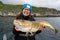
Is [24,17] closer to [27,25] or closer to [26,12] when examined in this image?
[26,12]

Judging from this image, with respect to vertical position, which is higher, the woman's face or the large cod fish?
the woman's face

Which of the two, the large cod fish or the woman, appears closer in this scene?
the large cod fish

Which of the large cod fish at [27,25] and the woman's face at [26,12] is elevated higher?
the woman's face at [26,12]

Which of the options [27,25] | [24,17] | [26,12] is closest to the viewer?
[27,25]

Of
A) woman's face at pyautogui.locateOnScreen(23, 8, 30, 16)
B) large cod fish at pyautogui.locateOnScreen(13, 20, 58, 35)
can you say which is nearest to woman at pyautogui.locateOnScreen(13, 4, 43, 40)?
woman's face at pyautogui.locateOnScreen(23, 8, 30, 16)

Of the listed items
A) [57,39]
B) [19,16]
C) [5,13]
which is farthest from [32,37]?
[5,13]

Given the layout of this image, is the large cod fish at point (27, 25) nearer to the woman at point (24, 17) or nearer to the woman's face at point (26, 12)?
the woman at point (24, 17)

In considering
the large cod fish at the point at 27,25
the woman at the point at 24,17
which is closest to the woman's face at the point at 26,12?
the woman at the point at 24,17

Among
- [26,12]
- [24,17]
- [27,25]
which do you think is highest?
[26,12]

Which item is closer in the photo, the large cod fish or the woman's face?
the large cod fish

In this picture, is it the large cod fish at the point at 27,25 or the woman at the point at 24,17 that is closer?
the large cod fish at the point at 27,25

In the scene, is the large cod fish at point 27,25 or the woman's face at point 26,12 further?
the woman's face at point 26,12

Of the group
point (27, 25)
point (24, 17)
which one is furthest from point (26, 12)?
point (27, 25)

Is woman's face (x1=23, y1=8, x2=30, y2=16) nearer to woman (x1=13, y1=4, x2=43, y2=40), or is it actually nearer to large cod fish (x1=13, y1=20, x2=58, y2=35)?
woman (x1=13, y1=4, x2=43, y2=40)
